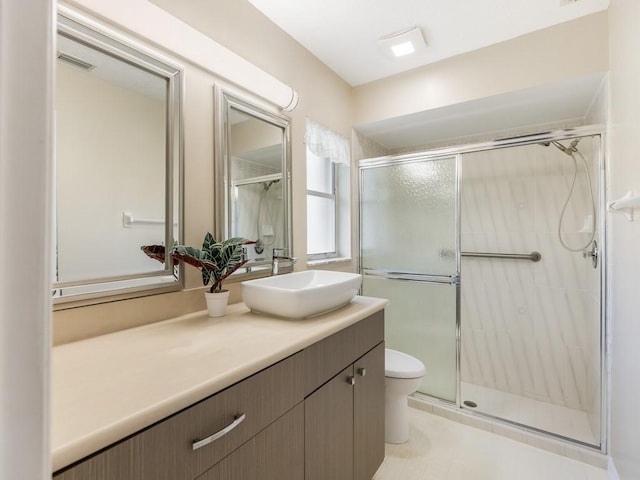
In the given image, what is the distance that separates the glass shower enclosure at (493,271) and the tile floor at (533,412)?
0.01 metres

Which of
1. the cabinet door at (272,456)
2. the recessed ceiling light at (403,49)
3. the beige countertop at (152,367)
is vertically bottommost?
the cabinet door at (272,456)

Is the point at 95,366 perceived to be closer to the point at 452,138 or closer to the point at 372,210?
the point at 372,210

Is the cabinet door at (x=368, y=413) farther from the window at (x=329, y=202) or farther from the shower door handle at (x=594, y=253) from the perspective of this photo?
the shower door handle at (x=594, y=253)

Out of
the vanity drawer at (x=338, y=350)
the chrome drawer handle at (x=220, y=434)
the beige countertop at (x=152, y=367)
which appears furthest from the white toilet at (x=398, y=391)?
the chrome drawer handle at (x=220, y=434)

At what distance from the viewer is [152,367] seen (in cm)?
74

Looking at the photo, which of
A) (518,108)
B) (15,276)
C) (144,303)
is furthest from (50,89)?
(518,108)

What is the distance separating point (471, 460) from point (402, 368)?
1.96 ft

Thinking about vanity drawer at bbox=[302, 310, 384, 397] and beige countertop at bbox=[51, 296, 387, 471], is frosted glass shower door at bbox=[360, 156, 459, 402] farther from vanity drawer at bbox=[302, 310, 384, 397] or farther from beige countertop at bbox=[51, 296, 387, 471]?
beige countertop at bbox=[51, 296, 387, 471]

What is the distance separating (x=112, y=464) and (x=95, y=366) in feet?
1.02

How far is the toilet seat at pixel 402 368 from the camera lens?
Result: 1.71m

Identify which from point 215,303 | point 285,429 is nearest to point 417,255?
Result: point 215,303

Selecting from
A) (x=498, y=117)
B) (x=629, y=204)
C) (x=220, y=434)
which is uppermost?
(x=498, y=117)

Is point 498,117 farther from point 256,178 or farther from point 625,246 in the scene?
point 256,178

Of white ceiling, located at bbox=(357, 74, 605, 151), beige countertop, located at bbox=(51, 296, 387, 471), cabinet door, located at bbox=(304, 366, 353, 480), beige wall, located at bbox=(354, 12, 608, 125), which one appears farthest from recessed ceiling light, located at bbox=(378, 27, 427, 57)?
cabinet door, located at bbox=(304, 366, 353, 480)
